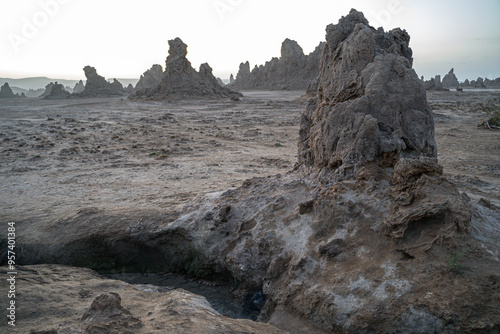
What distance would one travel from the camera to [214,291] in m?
4.10

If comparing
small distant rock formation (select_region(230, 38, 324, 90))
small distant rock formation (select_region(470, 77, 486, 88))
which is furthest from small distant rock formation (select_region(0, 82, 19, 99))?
small distant rock formation (select_region(470, 77, 486, 88))

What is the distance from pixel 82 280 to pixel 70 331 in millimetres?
1485

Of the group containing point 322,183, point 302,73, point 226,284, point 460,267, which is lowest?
point 226,284

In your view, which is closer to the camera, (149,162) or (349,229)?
(349,229)

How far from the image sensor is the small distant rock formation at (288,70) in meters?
46.4

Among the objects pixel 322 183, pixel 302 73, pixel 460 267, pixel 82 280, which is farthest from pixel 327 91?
pixel 302 73

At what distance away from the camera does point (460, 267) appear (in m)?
2.64

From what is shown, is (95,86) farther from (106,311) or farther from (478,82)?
(478,82)

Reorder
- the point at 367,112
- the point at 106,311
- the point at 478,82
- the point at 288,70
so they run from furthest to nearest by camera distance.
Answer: the point at 478,82, the point at 288,70, the point at 367,112, the point at 106,311

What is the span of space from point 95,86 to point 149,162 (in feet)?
125

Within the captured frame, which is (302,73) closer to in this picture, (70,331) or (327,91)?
(327,91)

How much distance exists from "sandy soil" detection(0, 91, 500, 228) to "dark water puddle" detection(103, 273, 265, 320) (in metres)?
1.09
